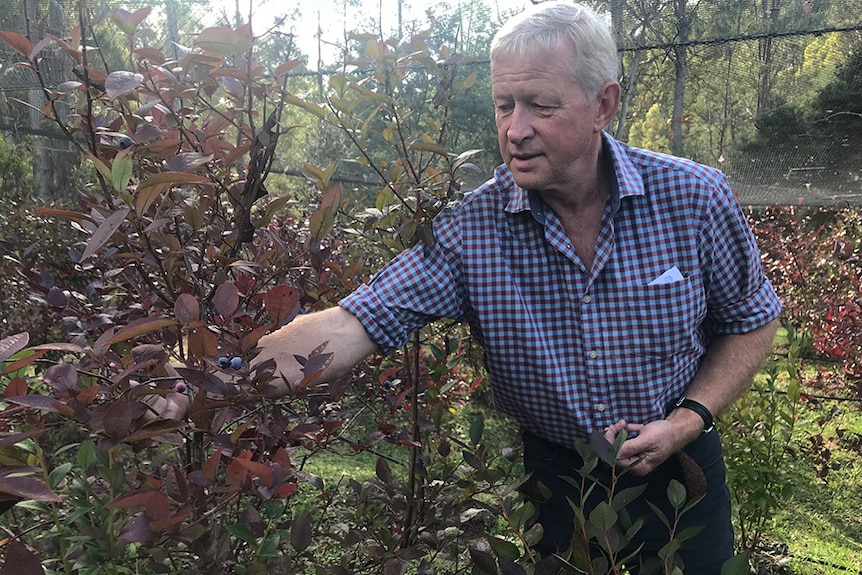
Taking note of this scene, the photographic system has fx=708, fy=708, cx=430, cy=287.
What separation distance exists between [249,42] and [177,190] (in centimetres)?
42

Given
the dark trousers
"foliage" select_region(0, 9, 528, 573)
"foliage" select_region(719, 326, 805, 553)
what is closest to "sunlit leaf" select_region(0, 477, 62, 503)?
"foliage" select_region(0, 9, 528, 573)

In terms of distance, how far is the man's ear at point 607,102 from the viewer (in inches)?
66.3

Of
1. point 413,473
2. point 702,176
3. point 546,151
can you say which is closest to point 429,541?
point 413,473

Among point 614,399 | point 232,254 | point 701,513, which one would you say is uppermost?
point 232,254

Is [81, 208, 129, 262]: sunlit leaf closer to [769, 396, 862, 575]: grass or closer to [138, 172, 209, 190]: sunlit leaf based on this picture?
[138, 172, 209, 190]: sunlit leaf

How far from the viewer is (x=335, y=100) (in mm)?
1873

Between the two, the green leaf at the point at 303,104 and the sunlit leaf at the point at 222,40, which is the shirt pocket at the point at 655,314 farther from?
the sunlit leaf at the point at 222,40

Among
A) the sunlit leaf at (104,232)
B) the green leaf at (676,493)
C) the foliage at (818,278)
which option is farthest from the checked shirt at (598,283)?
the foliage at (818,278)

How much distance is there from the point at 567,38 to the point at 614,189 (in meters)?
0.38

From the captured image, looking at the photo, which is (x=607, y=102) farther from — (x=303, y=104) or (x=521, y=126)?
(x=303, y=104)

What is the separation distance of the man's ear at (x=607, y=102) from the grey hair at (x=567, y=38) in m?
0.02

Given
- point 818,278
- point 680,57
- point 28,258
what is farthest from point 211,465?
point 680,57

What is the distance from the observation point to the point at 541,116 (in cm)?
161

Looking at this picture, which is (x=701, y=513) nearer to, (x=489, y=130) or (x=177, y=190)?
(x=177, y=190)
